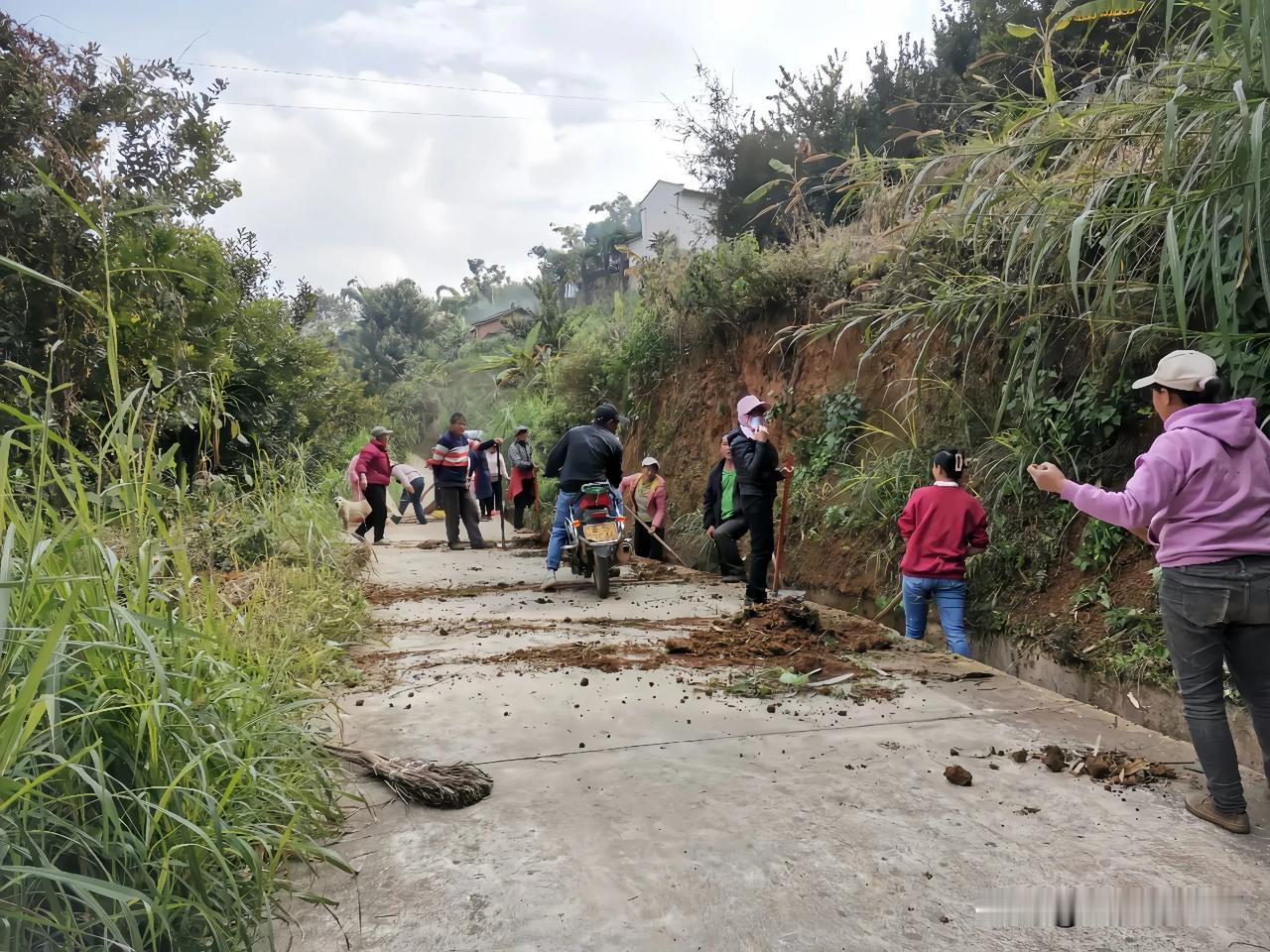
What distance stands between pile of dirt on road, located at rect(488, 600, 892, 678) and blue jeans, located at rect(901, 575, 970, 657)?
35 centimetres

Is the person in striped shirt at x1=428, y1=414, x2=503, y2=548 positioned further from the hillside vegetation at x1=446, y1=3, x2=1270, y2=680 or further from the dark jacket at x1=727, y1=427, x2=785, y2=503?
the dark jacket at x1=727, y1=427, x2=785, y2=503

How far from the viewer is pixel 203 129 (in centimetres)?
920

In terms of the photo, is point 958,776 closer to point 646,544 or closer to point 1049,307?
point 1049,307

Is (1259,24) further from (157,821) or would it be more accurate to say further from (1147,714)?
(157,821)

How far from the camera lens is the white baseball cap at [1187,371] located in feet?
10.7

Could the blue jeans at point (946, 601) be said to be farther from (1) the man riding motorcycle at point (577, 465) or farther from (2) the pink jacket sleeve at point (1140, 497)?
(1) the man riding motorcycle at point (577, 465)

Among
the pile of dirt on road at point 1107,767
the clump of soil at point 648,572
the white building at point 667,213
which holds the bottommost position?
the pile of dirt on road at point 1107,767

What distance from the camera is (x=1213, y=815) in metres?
3.10

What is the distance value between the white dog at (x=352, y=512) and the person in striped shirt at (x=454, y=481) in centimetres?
107

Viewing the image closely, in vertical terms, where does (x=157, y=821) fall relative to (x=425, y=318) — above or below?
below

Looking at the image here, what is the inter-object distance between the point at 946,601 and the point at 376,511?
9.34 meters

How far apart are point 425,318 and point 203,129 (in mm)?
38263

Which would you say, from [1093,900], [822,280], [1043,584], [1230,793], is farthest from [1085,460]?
[822,280]

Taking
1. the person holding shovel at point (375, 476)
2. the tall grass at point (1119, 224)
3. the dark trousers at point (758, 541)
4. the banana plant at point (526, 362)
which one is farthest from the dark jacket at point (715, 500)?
the banana plant at point (526, 362)
